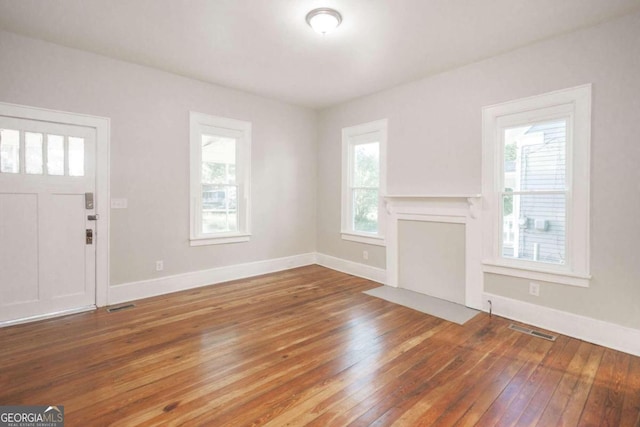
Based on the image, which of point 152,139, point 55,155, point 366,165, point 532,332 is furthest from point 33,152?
point 532,332

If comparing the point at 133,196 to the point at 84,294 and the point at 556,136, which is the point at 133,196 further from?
the point at 556,136

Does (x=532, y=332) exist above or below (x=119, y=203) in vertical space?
below

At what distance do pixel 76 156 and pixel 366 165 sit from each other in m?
3.73

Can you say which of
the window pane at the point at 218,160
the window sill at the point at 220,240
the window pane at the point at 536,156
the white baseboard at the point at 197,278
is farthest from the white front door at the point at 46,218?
the window pane at the point at 536,156

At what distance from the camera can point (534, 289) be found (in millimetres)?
3141

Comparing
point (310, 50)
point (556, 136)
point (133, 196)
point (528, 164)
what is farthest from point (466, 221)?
point (133, 196)

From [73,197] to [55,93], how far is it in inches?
43.2

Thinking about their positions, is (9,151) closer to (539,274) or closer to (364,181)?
(364,181)

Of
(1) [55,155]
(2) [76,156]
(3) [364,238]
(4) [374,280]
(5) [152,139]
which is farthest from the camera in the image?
(3) [364,238]

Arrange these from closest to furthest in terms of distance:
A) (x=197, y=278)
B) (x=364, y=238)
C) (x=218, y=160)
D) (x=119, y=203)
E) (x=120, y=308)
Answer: (x=120, y=308)
(x=119, y=203)
(x=197, y=278)
(x=218, y=160)
(x=364, y=238)

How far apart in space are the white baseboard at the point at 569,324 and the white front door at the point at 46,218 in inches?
180

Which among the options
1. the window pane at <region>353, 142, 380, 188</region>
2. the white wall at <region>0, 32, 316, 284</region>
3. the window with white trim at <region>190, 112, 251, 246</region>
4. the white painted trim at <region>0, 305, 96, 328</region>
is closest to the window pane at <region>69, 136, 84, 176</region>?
the white wall at <region>0, 32, 316, 284</region>

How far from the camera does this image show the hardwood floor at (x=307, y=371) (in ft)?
6.08

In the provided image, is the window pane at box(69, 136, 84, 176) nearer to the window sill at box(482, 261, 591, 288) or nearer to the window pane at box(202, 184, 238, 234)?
the window pane at box(202, 184, 238, 234)
